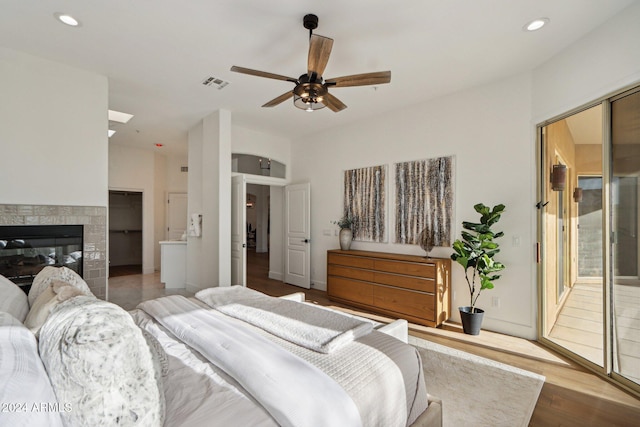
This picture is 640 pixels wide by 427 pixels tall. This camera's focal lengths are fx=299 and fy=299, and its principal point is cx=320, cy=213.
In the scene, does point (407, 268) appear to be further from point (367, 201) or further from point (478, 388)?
point (478, 388)

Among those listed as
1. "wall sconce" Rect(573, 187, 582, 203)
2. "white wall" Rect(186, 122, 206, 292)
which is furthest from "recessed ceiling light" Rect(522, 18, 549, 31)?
"white wall" Rect(186, 122, 206, 292)

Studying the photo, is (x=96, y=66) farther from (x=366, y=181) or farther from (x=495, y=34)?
(x=495, y=34)

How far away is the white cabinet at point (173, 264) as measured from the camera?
18.2 feet

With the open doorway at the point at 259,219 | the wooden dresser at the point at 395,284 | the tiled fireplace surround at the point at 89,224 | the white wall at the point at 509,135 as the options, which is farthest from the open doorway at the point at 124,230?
the white wall at the point at 509,135

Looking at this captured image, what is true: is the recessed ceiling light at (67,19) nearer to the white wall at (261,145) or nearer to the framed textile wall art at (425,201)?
the white wall at (261,145)

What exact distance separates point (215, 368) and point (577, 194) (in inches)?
Answer: 137

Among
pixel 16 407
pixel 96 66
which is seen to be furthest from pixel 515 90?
pixel 96 66

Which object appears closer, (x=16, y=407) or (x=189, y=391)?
(x=16, y=407)

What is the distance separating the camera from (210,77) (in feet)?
11.7

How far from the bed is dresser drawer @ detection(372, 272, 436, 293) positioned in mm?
1662

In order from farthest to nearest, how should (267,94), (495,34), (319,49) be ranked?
(267,94) < (495,34) < (319,49)

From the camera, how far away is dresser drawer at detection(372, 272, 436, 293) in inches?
144

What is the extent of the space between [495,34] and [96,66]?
13.4 feet

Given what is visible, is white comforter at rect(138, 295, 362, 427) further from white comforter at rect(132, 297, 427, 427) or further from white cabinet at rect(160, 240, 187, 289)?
white cabinet at rect(160, 240, 187, 289)
